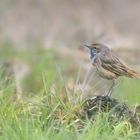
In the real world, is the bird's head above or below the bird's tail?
above

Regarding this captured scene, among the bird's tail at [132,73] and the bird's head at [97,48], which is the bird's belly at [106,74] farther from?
the bird's head at [97,48]

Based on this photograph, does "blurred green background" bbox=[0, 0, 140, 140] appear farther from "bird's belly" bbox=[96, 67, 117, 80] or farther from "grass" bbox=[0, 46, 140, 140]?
"bird's belly" bbox=[96, 67, 117, 80]

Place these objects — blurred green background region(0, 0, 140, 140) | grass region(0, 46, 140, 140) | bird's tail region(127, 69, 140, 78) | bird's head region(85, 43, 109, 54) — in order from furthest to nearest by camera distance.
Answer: bird's head region(85, 43, 109, 54)
bird's tail region(127, 69, 140, 78)
blurred green background region(0, 0, 140, 140)
grass region(0, 46, 140, 140)

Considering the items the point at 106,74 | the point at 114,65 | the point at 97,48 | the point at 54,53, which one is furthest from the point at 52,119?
the point at 54,53

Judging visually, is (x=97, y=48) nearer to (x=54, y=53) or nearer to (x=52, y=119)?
(x=52, y=119)

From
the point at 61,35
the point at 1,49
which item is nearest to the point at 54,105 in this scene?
the point at 1,49

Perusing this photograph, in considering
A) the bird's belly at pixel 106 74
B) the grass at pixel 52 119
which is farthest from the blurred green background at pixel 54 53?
the bird's belly at pixel 106 74

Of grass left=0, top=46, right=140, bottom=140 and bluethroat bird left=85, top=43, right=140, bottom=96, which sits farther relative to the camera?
bluethroat bird left=85, top=43, right=140, bottom=96

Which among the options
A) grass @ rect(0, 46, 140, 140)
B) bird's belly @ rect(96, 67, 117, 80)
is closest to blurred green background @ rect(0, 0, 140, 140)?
grass @ rect(0, 46, 140, 140)

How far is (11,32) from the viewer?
16.7 metres

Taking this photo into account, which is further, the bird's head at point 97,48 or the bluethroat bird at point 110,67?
the bird's head at point 97,48

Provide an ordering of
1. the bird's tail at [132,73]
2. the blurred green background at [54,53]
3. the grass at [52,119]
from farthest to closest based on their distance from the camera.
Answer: the bird's tail at [132,73]
the blurred green background at [54,53]
the grass at [52,119]

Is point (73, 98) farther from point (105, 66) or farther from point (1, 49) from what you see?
point (1, 49)

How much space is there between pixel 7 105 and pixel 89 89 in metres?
1.53
